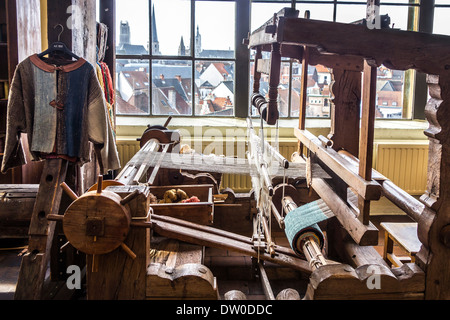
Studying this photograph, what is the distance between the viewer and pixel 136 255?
5.65 feet

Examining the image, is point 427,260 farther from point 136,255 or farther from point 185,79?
point 185,79

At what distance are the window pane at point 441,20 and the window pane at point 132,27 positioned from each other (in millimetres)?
3248

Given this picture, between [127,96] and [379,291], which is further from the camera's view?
[127,96]

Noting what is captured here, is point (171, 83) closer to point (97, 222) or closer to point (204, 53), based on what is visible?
point (204, 53)

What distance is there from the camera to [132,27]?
16.6 ft

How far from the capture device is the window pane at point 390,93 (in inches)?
209

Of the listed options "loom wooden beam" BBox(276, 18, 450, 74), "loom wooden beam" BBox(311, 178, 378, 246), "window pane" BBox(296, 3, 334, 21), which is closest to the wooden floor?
"loom wooden beam" BBox(311, 178, 378, 246)

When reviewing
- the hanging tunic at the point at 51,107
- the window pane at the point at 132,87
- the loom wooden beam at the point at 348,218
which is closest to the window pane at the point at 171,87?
the window pane at the point at 132,87

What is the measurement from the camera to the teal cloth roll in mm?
2367

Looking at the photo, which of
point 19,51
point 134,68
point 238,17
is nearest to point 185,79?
point 134,68

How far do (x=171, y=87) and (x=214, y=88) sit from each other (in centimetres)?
49

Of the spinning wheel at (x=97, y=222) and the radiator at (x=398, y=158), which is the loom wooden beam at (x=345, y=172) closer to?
the spinning wheel at (x=97, y=222)

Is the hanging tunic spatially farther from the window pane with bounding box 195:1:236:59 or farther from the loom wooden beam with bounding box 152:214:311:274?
the window pane with bounding box 195:1:236:59
